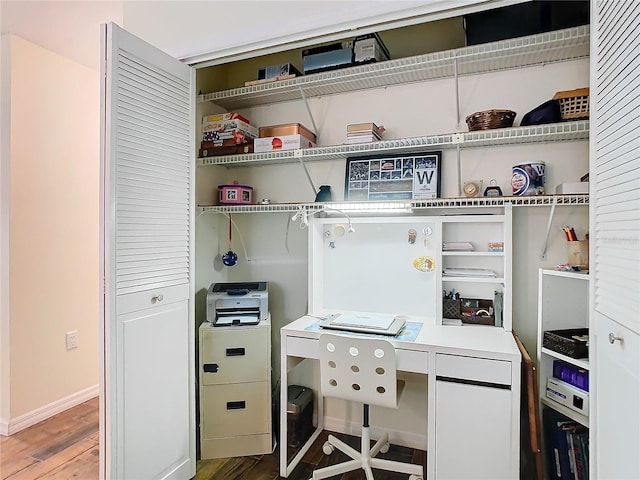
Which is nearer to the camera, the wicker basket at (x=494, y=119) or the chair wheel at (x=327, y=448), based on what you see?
the wicker basket at (x=494, y=119)

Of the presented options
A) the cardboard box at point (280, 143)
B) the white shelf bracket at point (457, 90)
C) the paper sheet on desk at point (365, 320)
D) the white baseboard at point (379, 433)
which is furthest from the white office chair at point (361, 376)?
the white shelf bracket at point (457, 90)

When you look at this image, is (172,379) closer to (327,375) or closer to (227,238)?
(327,375)

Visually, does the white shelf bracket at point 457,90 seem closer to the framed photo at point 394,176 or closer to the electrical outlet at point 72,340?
the framed photo at point 394,176

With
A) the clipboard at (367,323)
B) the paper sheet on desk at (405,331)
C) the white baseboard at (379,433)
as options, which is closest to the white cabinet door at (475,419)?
the paper sheet on desk at (405,331)

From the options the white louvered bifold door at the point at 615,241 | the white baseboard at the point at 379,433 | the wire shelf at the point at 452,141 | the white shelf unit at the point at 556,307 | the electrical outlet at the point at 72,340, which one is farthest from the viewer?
the electrical outlet at the point at 72,340

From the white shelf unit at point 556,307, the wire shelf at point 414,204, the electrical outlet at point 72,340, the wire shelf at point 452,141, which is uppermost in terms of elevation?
the wire shelf at point 452,141

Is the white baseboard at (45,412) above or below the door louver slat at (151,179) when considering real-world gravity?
below

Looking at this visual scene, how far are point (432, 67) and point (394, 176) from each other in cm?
60

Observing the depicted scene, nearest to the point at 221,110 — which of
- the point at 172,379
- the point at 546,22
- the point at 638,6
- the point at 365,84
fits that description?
the point at 365,84

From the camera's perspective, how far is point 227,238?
2779mm

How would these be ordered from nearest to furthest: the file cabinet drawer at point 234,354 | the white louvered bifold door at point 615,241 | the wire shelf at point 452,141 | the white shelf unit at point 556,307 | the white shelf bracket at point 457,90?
the white louvered bifold door at point 615,241 → the wire shelf at point 452,141 → the white shelf unit at point 556,307 → the white shelf bracket at point 457,90 → the file cabinet drawer at point 234,354

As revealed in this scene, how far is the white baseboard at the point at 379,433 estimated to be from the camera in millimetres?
2352

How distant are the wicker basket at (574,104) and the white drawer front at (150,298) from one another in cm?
199

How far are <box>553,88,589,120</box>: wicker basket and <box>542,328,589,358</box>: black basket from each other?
968 millimetres
